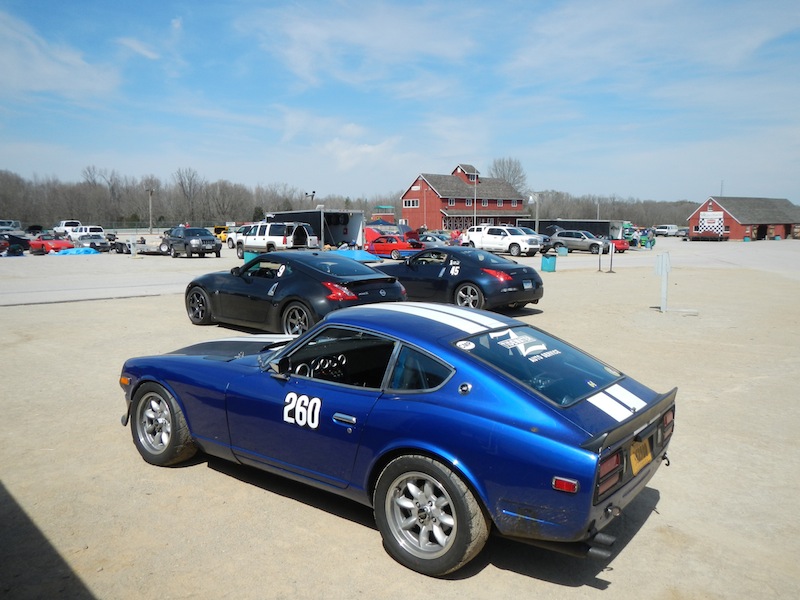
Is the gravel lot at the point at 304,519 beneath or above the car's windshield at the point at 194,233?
beneath

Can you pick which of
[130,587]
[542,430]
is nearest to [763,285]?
[542,430]

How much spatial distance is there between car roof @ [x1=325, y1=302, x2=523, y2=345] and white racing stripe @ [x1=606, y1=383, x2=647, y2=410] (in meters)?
0.83

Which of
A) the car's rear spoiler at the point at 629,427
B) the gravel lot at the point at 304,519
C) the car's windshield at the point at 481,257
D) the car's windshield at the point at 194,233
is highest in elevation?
the car's windshield at the point at 194,233

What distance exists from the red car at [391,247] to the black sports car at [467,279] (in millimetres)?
21517

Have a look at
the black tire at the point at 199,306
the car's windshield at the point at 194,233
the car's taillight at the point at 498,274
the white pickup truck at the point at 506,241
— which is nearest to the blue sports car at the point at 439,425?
the black tire at the point at 199,306

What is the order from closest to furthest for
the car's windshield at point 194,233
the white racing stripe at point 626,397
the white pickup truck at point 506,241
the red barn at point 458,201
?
the white racing stripe at point 626,397, the car's windshield at point 194,233, the white pickup truck at point 506,241, the red barn at point 458,201

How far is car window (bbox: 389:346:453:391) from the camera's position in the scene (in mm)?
3514

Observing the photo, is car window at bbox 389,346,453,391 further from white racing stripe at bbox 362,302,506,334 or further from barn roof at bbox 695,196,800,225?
barn roof at bbox 695,196,800,225

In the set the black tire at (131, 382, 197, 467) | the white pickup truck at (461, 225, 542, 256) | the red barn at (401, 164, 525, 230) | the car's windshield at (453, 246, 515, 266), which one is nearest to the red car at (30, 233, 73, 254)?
the white pickup truck at (461, 225, 542, 256)

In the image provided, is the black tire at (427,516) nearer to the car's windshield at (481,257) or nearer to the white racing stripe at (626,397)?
the white racing stripe at (626,397)

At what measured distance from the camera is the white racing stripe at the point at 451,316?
13.1 ft

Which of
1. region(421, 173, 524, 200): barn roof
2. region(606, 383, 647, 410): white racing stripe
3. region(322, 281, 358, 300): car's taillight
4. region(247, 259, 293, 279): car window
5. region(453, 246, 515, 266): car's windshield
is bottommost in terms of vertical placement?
region(606, 383, 647, 410): white racing stripe

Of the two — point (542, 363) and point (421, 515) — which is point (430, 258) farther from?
point (421, 515)

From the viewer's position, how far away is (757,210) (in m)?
84.1
